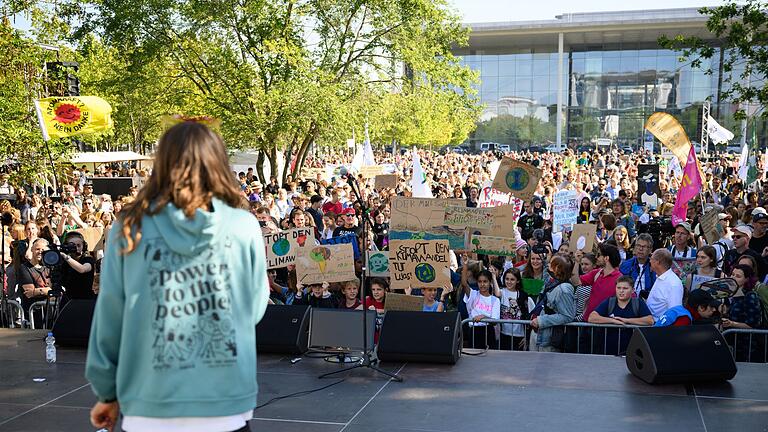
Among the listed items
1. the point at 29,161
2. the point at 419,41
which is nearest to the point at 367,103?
the point at 419,41

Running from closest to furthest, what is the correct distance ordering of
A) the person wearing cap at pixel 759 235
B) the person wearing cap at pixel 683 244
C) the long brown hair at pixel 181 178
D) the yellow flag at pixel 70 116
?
the long brown hair at pixel 181 178
the person wearing cap at pixel 683 244
the person wearing cap at pixel 759 235
the yellow flag at pixel 70 116

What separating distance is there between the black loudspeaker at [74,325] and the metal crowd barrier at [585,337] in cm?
412

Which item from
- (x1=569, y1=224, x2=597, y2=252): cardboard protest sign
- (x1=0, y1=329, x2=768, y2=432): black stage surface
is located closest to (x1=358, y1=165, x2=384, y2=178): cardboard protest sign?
(x1=569, y1=224, x2=597, y2=252): cardboard protest sign

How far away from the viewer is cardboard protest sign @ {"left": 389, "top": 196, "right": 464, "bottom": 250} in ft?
32.4

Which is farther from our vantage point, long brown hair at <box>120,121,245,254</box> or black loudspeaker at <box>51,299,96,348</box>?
black loudspeaker at <box>51,299,96,348</box>

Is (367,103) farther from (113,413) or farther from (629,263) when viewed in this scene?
(113,413)

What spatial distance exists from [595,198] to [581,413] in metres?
13.8

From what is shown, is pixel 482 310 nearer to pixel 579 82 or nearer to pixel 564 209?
pixel 564 209

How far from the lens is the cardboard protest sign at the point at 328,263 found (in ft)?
29.8

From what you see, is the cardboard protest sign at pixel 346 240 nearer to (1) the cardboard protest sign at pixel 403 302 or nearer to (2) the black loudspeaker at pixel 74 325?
(1) the cardboard protest sign at pixel 403 302

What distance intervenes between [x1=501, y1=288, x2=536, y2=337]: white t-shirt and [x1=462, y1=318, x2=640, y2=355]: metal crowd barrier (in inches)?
2.5

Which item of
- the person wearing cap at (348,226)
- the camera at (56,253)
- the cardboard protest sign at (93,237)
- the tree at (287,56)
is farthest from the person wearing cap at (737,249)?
the tree at (287,56)

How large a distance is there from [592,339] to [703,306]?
1.16 m

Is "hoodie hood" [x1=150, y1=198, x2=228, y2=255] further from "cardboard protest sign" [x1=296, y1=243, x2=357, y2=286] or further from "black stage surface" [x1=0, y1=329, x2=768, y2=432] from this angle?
"cardboard protest sign" [x1=296, y1=243, x2=357, y2=286]
